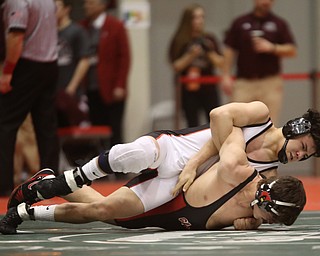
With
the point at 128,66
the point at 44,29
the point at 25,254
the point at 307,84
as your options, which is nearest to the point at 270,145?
the point at 25,254

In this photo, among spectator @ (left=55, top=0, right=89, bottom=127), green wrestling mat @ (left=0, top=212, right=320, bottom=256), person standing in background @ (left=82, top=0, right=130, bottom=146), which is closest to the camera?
green wrestling mat @ (left=0, top=212, right=320, bottom=256)

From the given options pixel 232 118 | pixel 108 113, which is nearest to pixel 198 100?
pixel 108 113

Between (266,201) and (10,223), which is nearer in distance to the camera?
(266,201)

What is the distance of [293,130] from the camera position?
19.5ft

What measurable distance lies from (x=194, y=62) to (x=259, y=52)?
1596 mm

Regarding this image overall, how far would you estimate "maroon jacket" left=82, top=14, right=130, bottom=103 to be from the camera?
11648 mm

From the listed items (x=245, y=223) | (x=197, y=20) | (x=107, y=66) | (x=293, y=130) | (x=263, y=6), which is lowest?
(x=245, y=223)

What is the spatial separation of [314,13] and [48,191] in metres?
7.96

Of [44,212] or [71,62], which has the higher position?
[71,62]

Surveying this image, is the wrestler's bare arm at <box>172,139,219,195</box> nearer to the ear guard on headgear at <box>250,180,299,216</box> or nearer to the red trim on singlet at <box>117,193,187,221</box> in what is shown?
the red trim on singlet at <box>117,193,187,221</box>

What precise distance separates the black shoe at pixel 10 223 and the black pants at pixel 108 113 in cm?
581

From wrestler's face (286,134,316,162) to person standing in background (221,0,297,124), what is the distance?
450cm

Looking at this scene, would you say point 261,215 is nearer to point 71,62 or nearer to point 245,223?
point 245,223

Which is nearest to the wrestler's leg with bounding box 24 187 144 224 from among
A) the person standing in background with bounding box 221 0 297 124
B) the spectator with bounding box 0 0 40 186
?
the spectator with bounding box 0 0 40 186
